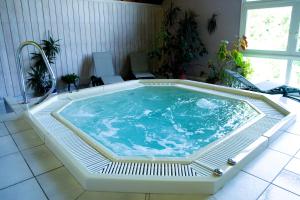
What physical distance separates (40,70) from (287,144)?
426 cm

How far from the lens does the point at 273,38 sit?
4.49 metres

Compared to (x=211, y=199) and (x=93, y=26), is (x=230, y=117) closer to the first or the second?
(x=211, y=199)

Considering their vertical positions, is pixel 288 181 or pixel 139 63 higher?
pixel 139 63

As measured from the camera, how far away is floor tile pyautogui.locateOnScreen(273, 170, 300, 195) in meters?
1.48

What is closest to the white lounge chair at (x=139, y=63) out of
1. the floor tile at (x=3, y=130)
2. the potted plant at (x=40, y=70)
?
the potted plant at (x=40, y=70)

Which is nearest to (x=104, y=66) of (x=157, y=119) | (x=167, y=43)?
(x=167, y=43)

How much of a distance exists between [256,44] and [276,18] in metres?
0.60

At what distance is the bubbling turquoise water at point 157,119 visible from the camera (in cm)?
235

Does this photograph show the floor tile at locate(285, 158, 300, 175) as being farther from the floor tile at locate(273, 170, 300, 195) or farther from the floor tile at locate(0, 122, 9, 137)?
the floor tile at locate(0, 122, 9, 137)

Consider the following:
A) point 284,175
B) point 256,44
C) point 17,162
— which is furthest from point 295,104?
point 17,162

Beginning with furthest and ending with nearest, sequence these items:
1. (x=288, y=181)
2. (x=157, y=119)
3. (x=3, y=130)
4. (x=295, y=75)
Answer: (x=295, y=75) → (x=157, y=119) → (x=3, y=130) → (x=288, y=181)

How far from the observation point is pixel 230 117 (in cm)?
294

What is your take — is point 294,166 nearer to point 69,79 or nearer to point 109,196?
point 109,196

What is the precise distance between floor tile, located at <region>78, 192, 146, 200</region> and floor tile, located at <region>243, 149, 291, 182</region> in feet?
2.81
